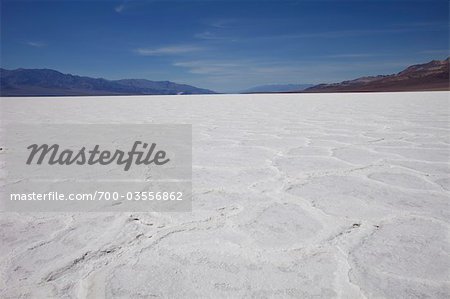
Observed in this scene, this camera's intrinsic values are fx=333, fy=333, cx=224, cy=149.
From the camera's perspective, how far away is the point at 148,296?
0.73 m

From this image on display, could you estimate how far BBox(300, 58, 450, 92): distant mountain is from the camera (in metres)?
48.9

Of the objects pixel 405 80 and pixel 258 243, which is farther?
pixel 405 80

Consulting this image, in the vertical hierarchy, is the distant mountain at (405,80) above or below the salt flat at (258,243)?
above

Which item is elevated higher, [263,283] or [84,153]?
[84,153]

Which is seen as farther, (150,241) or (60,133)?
(60,133)

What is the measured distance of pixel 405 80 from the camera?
172 feet

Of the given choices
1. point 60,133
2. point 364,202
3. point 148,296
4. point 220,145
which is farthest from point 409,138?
point 60,133

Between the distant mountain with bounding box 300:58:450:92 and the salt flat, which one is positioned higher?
the distant mountain with bounding box 300:58:450:92

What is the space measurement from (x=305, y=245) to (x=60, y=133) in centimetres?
299

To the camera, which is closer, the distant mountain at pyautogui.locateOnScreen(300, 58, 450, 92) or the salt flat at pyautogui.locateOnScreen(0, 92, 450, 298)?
the salt flat at pyautogui.locateOnScreen(0, 92, 450, 298)

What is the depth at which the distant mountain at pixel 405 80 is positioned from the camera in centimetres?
4888

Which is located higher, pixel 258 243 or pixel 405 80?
pixel 405 80

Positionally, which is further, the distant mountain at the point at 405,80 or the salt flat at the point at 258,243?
the distant mountain at the point at 405,80

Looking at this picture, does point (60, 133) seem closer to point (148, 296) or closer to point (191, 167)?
point (191, 167)
